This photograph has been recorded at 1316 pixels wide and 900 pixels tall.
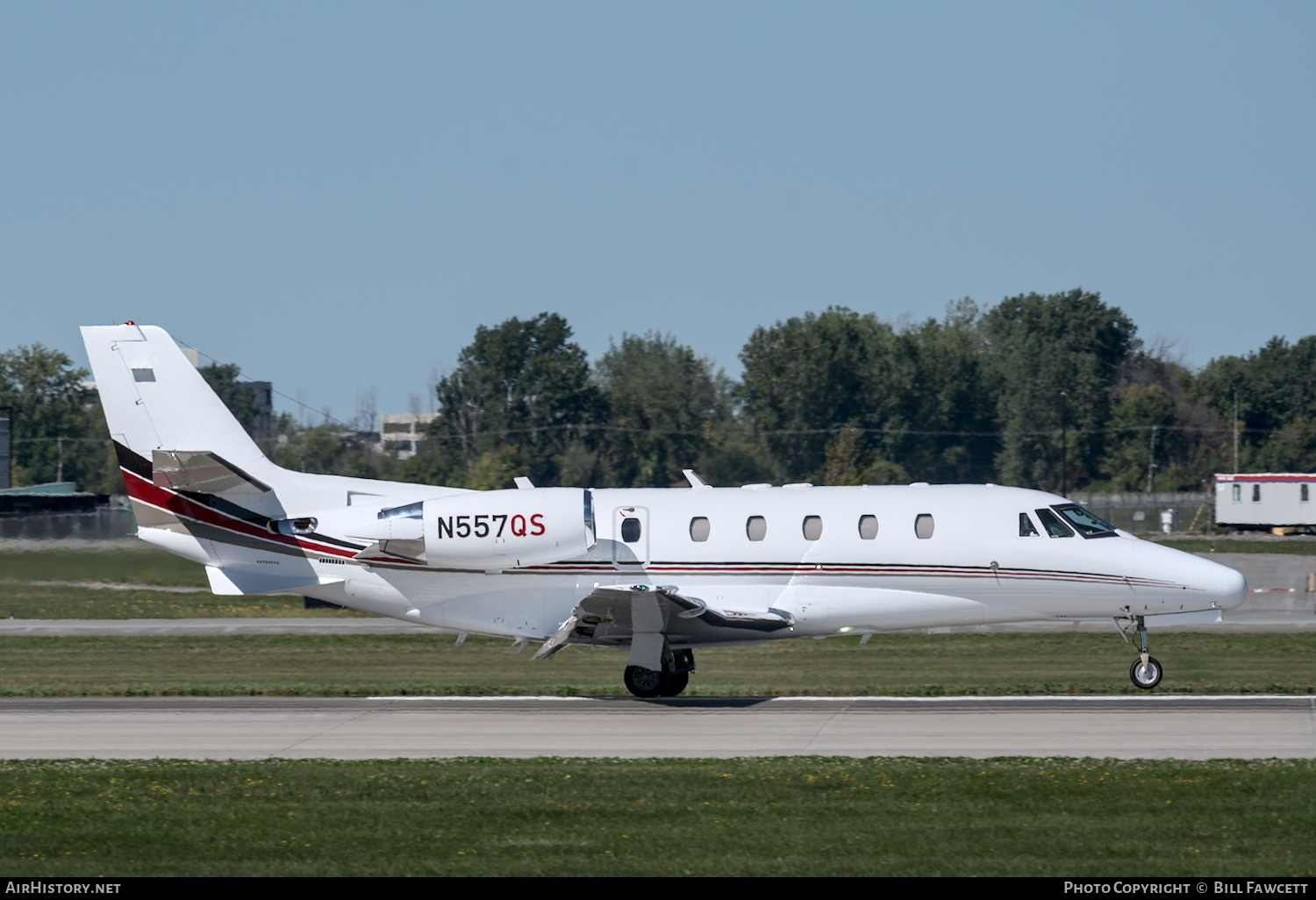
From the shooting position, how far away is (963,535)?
2070cm

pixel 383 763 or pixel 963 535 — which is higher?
pixel 963 535

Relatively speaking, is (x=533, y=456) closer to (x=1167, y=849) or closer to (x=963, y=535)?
(x=963, y=535)

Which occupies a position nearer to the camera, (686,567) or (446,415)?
(686,567)

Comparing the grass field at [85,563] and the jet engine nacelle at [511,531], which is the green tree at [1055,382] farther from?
the jet engine nacelle at [511,531]

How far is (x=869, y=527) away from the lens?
68.1ft

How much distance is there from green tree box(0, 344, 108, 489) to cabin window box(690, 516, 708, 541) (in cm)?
5963

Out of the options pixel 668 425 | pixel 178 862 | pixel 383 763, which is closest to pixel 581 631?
pixel 383 763

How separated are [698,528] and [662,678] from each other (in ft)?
7.36

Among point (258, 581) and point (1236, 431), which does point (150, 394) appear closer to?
point (258, 581)

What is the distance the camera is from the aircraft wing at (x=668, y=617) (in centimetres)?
1988

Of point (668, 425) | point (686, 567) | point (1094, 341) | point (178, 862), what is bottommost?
point (178, 862)

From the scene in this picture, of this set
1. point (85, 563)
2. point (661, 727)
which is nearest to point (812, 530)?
point (661, 727)

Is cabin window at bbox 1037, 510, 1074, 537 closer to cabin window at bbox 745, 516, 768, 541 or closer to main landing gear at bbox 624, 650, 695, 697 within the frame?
cabin window at bbox 745, 516, 768, 541
